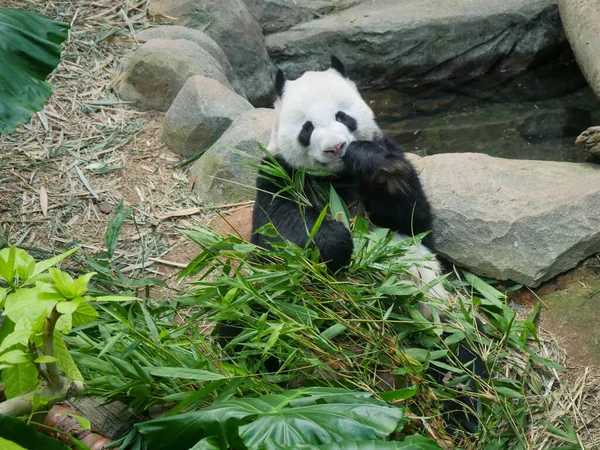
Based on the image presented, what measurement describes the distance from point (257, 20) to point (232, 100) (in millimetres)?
2373

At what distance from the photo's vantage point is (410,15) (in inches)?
277

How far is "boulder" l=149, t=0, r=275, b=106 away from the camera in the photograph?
6.38 meters

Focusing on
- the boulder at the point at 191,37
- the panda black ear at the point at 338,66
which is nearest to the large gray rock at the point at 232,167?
the panda black ear at the point at 338,66

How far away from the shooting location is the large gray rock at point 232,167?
4.62 metres

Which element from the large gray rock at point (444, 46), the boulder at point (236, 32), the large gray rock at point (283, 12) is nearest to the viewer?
the boulder at point (236, 32)

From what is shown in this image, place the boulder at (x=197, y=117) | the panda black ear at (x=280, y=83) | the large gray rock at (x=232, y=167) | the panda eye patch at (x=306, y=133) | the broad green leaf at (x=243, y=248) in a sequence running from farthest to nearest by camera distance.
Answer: the boulder at (x=197, y=117), the large gray rock at (x=232, y=167), the panda black ear at (x=280, y=83), the panda eye patch at (x=306, y=133), the broad green leaf at (x=243, y=248)

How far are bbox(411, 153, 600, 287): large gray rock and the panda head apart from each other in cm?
65

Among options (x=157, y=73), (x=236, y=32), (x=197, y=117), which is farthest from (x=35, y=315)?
(x=236, y=32)

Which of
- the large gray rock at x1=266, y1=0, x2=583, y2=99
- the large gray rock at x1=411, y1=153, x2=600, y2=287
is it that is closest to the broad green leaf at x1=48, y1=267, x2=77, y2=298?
the large gray rock at x1=411, y1=153, x2=600, y2=287

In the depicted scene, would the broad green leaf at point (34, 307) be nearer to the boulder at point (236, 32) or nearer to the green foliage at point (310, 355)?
the green foliage at point (310, 355)

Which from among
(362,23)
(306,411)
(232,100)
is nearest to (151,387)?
(306,411)

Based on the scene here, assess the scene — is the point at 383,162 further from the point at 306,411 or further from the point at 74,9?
the point at 74,9

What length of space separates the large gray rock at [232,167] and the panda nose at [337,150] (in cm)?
103

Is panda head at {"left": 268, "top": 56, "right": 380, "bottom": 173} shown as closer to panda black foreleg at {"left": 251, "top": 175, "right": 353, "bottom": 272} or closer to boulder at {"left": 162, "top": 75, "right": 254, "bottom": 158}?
panda black foreleg at {"left": 251, "top": 175, "right": 353, "bottom": 272}
